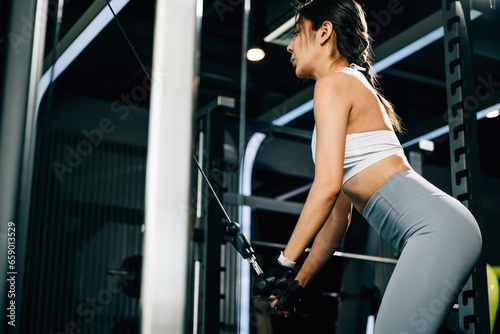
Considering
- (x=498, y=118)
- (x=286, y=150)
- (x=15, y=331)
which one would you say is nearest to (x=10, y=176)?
(x=15, y=331)

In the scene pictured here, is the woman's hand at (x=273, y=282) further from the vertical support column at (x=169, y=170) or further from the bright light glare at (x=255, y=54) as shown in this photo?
the bright light glare at (x=255, y=54)

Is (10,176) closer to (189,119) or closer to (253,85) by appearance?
(189,119)

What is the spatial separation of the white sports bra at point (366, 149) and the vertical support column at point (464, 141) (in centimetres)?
63

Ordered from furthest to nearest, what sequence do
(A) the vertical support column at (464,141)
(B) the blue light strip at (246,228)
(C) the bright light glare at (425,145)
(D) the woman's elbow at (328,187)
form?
1. (C) the bright light glare at (425,145)
2. (B) the blue light strip at (246,228)
3. (A) the vertical support column at (464,141)
4. (D) the woman's elbow at (328,187)

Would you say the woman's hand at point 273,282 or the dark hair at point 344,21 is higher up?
the dark hair at point 344,21

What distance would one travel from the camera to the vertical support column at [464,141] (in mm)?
1715

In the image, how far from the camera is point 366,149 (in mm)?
1285

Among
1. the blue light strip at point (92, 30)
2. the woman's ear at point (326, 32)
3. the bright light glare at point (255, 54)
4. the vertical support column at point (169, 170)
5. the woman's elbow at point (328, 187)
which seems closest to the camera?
the vertical support column at point (169, 170)

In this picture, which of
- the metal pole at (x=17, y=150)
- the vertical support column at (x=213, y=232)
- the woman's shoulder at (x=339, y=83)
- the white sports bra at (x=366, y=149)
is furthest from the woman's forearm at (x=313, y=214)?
the vertical support column at (x=213, y=232)

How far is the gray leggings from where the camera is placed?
1120 millimetres

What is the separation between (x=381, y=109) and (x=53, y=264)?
3962mm

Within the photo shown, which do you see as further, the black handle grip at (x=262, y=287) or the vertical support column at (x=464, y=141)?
the vertical support column at (x=464, y=141)

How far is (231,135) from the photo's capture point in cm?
539

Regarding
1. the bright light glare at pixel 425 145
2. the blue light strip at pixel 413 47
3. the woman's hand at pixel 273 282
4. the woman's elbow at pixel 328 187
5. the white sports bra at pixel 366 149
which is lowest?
the woman's hand at pixel 273 282
